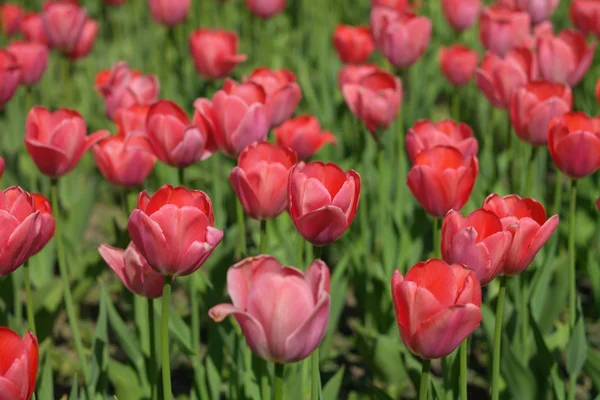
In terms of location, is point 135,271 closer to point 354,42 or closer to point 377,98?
point 377,98

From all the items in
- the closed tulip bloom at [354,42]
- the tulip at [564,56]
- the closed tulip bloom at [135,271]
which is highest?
the closed tulip bloom at [135,271]

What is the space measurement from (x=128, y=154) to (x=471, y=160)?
742 millimetres

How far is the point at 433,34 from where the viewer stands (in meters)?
4.75

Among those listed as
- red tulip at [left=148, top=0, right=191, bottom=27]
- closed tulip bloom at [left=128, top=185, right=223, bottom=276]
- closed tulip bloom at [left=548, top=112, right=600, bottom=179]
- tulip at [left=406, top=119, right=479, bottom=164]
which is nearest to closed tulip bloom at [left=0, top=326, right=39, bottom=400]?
closed tulip bloom at [left=128, top=185, right=223, bottom=276]

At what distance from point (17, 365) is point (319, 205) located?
0.52 m

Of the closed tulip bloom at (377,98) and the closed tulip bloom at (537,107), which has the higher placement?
the closed tulip bloom at (537,107)

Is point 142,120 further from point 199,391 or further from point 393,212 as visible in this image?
point 393,212

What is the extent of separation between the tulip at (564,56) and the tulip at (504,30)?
393mm

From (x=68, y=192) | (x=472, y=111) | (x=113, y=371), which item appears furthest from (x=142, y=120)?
(x=472, y=111)

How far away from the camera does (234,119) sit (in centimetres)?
182

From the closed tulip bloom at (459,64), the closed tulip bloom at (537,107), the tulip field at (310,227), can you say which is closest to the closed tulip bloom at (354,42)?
the tulip field at (310,227)

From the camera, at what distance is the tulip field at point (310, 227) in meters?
1.28

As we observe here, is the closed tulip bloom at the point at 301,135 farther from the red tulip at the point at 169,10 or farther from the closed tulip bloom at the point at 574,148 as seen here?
the red tulip at the point at 169,10

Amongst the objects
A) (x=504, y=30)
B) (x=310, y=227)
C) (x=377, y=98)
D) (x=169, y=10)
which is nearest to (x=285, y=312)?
(x=310, y=227)
